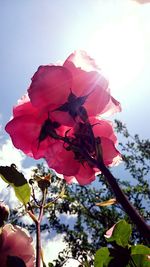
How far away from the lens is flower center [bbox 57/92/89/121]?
77cm

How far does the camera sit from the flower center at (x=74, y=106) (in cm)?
77

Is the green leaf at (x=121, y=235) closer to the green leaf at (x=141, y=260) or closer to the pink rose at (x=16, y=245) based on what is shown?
the green leaf at (x=141, y=260)

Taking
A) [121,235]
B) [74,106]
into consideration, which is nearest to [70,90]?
[74,106]

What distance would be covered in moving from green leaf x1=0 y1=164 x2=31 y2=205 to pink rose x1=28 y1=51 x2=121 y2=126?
0.17 meters

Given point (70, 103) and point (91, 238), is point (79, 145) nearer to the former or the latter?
point (70, 103)

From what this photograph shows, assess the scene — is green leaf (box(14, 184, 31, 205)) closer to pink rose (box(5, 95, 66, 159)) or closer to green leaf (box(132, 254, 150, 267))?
pink rose (box(5, 95, 66, 159))

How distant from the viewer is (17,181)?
0.87 meters

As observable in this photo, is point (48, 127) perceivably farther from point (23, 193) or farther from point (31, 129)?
point (23, 193)

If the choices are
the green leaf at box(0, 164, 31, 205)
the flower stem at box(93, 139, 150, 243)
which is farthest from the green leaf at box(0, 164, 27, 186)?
the flower stem at box(93, 139, 150, 243)

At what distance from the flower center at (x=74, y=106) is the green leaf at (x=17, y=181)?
0.19 m

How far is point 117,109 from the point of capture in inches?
33.5

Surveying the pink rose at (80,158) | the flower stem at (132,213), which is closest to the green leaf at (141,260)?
the pink rose at (80,158)

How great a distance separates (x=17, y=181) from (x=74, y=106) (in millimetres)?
A: 222

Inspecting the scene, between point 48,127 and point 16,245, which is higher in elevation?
point 48,127
